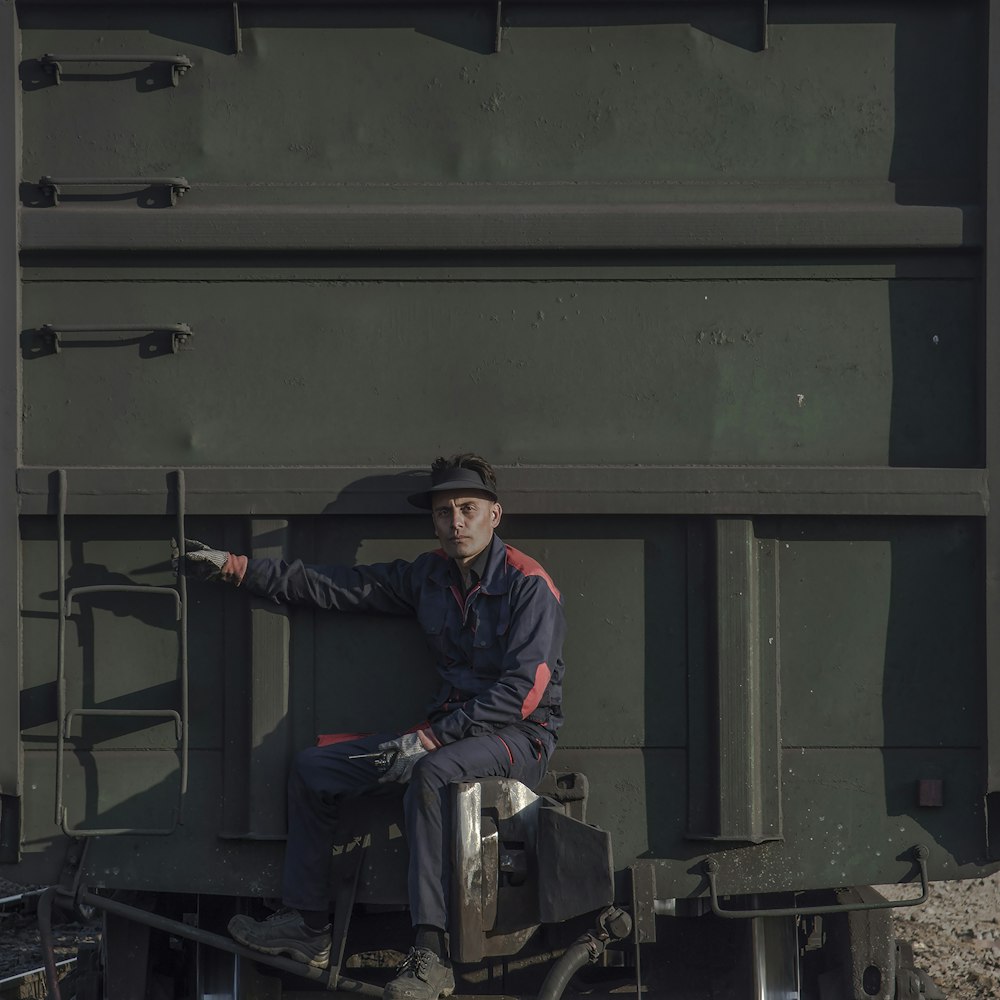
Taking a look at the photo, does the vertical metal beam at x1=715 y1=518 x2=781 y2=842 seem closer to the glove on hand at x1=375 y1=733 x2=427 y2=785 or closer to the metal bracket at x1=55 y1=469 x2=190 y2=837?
the glove on hand at x1=375 y1=733 x2=427 y2=785

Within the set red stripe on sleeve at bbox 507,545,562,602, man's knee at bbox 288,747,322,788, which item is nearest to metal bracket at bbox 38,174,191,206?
red stripe on sleeve at bbox 507,545,562,602

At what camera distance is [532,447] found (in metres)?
4.07

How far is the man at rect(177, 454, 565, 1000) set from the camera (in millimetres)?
3824

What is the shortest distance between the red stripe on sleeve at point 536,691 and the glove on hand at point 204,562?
2.96ft

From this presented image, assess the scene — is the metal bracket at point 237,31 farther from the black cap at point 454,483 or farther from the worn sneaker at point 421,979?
the worn sneaker at point 421,979

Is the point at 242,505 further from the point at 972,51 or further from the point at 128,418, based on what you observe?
the point at 972,51

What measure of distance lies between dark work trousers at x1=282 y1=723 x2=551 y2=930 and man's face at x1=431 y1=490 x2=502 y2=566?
20.6 inches

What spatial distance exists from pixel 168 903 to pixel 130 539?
1182mm

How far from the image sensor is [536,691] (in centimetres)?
391

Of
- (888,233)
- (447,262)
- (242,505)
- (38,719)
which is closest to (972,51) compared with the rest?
(888,233)

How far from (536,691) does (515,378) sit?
0.92 m

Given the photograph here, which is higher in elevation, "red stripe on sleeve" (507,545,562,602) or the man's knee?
"red stripe on sleeve" (507,545,562,602)

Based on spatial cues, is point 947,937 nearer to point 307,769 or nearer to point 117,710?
point 307,769

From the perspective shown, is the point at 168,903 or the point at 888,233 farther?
the point at 168,903
